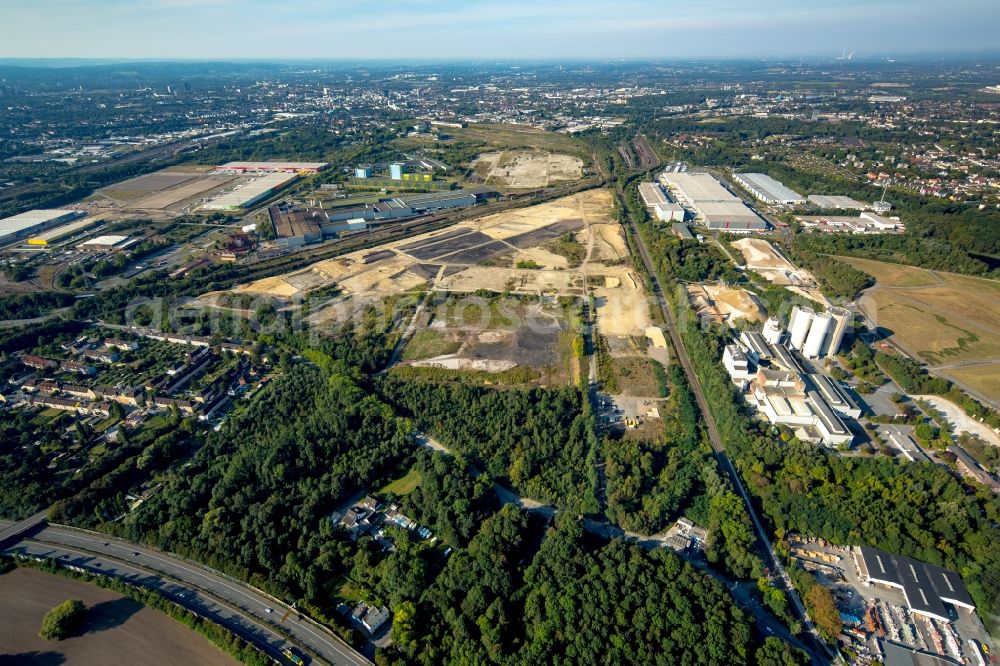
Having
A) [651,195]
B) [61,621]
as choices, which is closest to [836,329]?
[651,195]

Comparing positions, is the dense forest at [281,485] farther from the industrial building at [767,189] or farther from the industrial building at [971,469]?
Answer: the industrial building at [767,189]

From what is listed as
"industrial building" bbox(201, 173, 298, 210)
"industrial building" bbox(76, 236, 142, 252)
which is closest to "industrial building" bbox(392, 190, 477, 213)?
"industrial building" bbox(201, 173, 298, 210)

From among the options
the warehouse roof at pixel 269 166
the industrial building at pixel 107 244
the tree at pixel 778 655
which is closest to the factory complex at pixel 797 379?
the tree at pixel 778 655

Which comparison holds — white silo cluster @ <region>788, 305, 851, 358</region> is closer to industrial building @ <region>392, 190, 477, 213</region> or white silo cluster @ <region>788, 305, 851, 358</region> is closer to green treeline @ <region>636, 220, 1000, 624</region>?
green treeline @ <region>636, 220, 1000, 624</region>

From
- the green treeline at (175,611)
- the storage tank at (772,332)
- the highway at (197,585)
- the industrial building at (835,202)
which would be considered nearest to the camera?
the green treeline at (175,611)

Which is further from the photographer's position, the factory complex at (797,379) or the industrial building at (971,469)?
the factory complex at (797,379)

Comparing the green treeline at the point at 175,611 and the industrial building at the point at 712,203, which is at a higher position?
the industrial building at the point at 712,203
